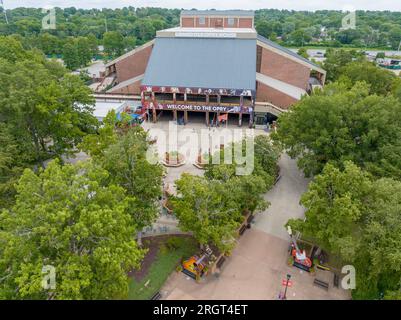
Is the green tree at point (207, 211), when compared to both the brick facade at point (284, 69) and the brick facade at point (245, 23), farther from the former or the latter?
the brick facade at point (245, 23)

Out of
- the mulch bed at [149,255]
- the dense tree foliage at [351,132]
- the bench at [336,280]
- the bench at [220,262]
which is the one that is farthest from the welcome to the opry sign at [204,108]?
the bench at [336,280]

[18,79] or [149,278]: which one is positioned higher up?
[18,79]

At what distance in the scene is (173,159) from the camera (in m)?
34.6

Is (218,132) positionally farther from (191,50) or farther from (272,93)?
(191,50)

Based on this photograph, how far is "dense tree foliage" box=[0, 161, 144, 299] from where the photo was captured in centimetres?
1351

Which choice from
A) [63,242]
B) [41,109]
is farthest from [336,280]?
[41,109]

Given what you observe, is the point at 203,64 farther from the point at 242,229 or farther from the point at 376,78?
the point at 242,229

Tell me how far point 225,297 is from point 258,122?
1243 inches

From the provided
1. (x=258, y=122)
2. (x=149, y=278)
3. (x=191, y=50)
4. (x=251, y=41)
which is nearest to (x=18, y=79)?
(x=149, y=278)

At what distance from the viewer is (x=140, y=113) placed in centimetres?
4672

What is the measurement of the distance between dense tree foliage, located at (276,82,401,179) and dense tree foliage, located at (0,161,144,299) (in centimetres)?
2034

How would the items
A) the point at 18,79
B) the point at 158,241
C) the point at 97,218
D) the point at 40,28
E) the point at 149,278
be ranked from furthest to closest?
the point at 40,28 < the point at 18,79 < the point at 158,241 < the point at 149,278 < the point at 97,218

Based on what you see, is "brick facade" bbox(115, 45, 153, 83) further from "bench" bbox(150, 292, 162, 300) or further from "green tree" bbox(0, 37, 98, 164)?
"bench" bbox(150, 292, 162, 300)

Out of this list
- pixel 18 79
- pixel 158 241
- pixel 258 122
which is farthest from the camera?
pixel 258 122
